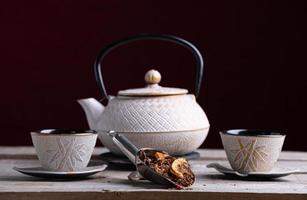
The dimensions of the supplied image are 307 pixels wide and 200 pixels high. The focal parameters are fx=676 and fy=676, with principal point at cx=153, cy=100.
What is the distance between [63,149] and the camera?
1.10 meters

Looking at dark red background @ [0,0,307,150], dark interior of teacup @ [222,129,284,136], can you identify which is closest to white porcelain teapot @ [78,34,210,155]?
dark interior of teacup @ [222,129,284,136]

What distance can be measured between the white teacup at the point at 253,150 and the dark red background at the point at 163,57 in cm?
145

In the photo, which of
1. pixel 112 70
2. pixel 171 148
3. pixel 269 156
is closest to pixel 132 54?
pixel 112 70

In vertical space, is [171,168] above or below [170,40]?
below

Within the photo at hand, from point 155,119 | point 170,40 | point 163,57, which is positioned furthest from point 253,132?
point 163,57

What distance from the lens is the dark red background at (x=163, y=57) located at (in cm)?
255

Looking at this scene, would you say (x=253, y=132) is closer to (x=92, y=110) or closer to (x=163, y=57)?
(x=92, y=110)

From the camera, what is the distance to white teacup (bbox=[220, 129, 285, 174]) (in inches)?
43.9

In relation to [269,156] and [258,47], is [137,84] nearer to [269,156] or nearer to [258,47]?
[258,47]

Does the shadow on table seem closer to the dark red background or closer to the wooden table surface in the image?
the wooden table surface

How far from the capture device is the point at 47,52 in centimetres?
258

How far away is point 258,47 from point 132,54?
1.57 feet

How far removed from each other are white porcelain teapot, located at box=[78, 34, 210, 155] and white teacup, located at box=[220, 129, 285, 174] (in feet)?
0.49

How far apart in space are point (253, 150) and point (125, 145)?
0.72 feet
